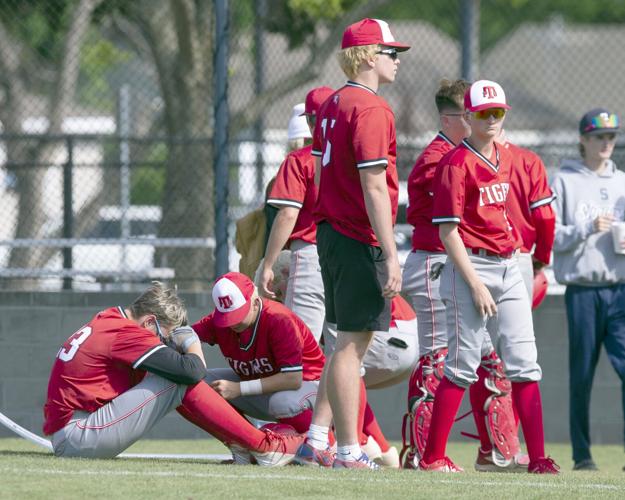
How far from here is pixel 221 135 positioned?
8.57m

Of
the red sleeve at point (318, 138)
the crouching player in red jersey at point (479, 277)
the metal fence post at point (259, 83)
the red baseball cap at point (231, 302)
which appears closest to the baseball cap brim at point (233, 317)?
the red baseball cap at point (231, 302)

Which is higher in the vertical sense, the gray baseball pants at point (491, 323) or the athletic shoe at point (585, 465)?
the gray baseball pants at point (491, 323)

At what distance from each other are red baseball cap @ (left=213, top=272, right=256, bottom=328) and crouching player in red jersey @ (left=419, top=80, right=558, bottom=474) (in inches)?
38.3

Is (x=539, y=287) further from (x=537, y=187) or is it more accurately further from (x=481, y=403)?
(x=481, y=403)

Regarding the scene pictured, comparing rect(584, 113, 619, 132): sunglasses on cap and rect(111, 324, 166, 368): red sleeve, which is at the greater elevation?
rect(584, 113, 619, 132): sunglasses on cap

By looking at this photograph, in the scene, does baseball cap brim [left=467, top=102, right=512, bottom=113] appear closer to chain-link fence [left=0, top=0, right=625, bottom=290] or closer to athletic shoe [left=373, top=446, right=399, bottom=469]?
athletic shoe [left=373, top=446, right=399, bottom=469]

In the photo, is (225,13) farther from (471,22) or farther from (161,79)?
(161,79)

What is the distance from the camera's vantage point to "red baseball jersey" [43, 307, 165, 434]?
248 inches

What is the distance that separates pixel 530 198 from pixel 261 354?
168cm

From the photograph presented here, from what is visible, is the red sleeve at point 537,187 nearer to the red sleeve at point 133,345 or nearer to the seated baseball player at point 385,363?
the seated baseball player at point 385,363

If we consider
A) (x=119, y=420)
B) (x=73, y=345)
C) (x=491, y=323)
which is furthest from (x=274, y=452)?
(x=491, y=323)

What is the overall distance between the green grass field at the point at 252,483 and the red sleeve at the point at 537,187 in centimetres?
152

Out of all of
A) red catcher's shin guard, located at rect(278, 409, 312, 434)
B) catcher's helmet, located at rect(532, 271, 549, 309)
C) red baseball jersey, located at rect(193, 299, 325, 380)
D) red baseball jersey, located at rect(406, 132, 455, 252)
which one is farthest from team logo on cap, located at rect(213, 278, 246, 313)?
catcher's helmet, located at rect(532, 271, 549, 309)

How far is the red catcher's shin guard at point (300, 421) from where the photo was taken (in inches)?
271
